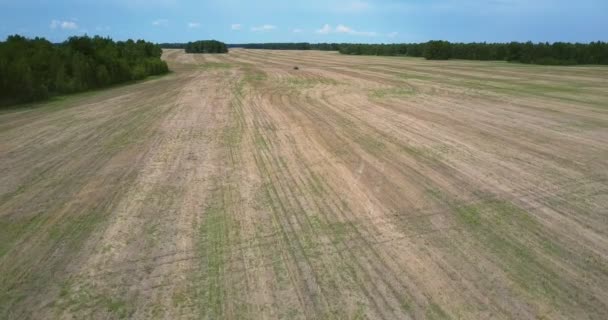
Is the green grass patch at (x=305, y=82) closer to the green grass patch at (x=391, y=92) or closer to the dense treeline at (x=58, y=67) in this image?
the green grass patch at (x=391, y=92)

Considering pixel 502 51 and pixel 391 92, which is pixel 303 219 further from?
pixel 502 51

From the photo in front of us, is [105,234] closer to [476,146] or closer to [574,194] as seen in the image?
Result: [574,194]

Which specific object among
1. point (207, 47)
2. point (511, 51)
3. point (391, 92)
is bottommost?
point (391, 92)

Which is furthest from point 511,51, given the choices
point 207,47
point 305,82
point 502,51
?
point 207,47

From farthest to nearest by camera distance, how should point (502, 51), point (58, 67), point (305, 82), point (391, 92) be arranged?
1. point (502, 51)
2. point (305, 82)
3. point (391, 92)
4. point (58, 67)

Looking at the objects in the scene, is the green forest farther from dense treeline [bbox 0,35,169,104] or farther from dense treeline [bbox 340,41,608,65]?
dense treeline [bbox 0,35,169,104]

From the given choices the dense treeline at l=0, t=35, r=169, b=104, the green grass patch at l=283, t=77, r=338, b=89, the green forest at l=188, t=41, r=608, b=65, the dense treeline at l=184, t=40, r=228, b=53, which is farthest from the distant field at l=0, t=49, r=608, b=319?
the dense treeline at l=184, t=40, r=228, b=53

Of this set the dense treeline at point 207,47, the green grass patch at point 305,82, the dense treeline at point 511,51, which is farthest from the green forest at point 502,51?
the green grass patch at point 305,82
